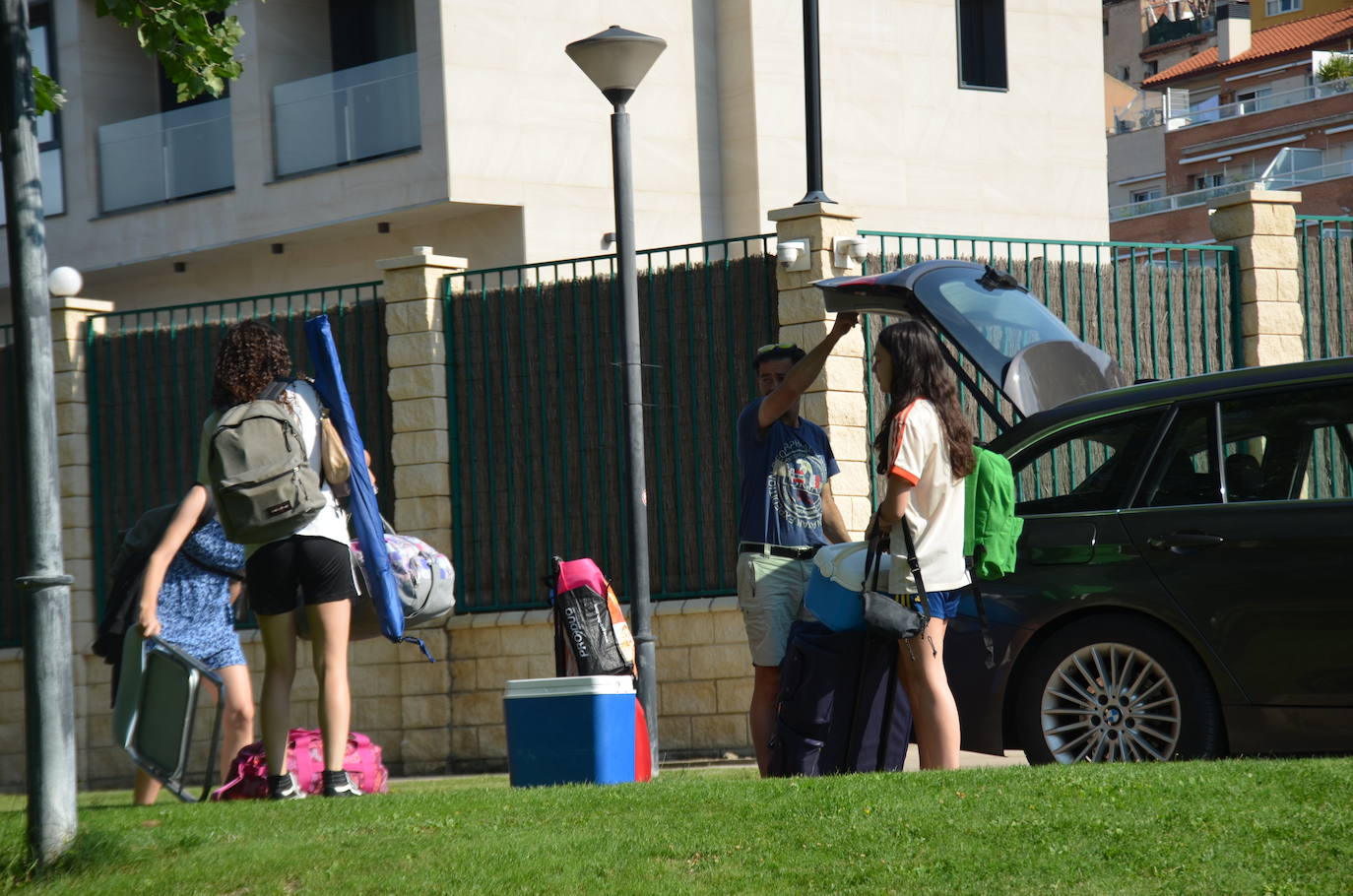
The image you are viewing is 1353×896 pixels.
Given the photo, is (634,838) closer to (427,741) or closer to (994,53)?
(427,741)

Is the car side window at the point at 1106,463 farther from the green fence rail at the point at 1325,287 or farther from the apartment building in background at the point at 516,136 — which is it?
the apartment building in background at the point at 516,136

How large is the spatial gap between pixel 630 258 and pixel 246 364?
3584mm

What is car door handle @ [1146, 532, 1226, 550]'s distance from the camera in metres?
7.23

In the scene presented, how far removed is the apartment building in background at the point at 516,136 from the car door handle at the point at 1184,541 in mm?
13521

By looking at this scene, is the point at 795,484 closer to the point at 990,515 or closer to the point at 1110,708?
the point at 990,515

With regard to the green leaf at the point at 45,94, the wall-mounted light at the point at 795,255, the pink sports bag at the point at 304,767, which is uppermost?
the green leaf at the point at 45,94

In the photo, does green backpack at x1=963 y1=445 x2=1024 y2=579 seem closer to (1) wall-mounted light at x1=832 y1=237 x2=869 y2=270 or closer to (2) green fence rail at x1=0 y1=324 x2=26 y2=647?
(1) wall-mounted light at x1=832 y1=237 x2=869 y2=270

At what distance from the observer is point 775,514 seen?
7930 mm

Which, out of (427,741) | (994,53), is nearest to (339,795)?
(427,741)

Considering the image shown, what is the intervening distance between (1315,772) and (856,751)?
5.95 ft

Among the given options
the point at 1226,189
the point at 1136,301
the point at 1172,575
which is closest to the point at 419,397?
the point at 1136,301

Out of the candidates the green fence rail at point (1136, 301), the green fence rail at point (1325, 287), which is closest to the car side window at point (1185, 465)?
the green fence rail at point (1136, 301)

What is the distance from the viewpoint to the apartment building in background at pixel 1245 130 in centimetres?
5866

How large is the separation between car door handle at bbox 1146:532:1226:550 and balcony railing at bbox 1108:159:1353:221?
45.8 metres
